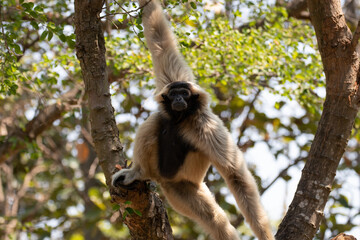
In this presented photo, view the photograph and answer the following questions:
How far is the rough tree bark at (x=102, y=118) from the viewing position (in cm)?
424

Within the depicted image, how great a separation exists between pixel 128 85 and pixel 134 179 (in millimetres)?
4098

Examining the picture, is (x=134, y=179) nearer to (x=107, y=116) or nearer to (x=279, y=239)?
(x=107, y=116)

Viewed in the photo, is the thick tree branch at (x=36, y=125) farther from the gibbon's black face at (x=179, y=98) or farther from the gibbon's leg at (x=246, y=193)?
the gibbon's leg at (x=246, y=193)

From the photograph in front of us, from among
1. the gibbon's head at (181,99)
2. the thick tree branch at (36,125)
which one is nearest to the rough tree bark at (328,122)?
the gibbon's head at (181,99)

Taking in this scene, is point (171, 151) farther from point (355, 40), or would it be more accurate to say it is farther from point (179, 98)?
point (355, 40)

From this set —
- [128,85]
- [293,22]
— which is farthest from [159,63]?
[293,22]

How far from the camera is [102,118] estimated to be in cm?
438

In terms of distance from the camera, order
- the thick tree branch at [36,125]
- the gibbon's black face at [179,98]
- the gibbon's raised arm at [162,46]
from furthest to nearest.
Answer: the thick tree branch at [36,125] < the gibbon's raised arm at [162,46] < the gibbon's black face at [179,98]

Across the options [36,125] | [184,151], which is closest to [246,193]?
[184,151]

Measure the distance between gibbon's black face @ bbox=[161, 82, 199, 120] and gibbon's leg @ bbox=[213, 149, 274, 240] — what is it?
0.72m

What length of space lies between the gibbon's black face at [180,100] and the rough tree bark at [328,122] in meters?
1.43

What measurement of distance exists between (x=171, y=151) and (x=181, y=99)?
61 centimetres

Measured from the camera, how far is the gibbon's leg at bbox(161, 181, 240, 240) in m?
4.77

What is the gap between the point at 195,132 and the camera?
4930 millimetres
